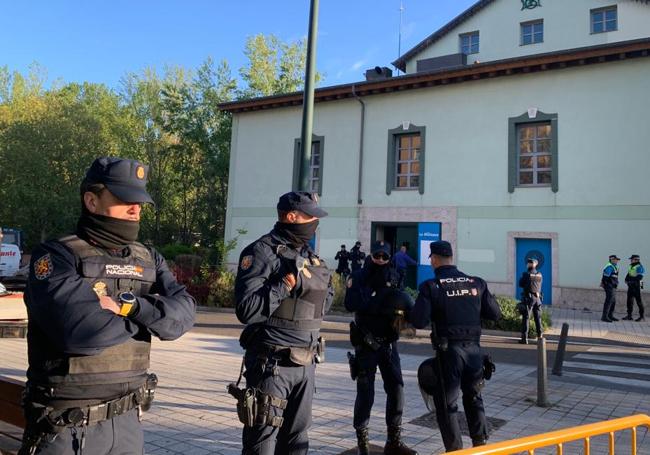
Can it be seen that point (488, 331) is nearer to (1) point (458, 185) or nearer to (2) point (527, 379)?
(2) point (527, 379)

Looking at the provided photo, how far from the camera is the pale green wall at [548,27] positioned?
21.0 m

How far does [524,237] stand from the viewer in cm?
1728

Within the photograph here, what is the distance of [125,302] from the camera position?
6.85ft

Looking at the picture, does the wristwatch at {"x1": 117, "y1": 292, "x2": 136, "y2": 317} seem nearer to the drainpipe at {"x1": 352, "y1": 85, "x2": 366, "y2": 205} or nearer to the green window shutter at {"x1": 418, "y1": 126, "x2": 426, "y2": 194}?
the green window shutter at {"x1": 418, "y1": 126, "x2": 426, "y2": 194}

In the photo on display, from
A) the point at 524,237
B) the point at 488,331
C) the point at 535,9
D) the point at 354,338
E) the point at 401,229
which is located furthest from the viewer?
the point at 535,9

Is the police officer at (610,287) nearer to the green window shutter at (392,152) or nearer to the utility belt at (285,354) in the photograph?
the green window shutter at (392,152)

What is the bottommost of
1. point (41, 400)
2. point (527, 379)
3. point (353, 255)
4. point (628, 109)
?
point (527, 379)

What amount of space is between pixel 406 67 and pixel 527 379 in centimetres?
2313

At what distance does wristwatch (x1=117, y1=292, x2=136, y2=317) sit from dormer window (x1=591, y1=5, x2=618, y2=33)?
80.7 feet

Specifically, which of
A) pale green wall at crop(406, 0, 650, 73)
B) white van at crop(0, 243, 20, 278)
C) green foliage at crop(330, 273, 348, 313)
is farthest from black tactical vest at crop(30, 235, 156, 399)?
pale green wall at crop(406, 0, 650, 73)

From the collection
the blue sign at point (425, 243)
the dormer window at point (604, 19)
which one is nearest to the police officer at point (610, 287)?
the blue sign at point (425, 243)

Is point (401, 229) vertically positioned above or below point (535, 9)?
below

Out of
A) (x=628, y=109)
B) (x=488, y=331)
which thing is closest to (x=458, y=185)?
(x=628, y=109)

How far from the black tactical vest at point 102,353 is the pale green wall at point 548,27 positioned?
2386 centimetres
